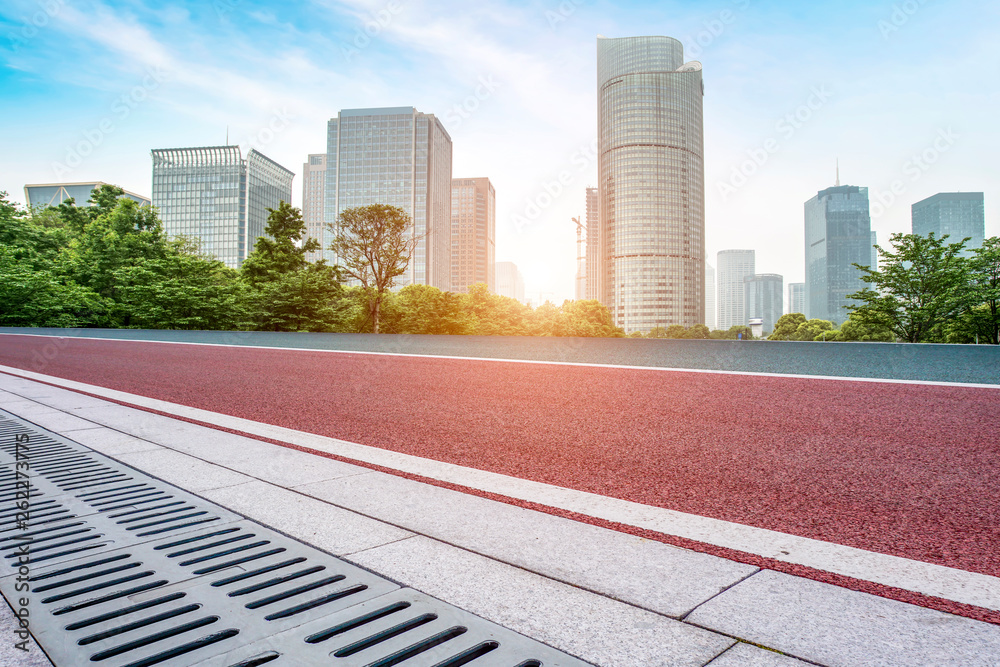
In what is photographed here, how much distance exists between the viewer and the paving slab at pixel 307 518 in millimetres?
3191

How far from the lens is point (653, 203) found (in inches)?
7092

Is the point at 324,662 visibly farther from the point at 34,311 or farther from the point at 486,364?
the point at 34,311

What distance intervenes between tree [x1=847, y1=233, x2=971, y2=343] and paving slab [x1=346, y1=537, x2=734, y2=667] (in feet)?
146

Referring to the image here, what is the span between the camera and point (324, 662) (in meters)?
2.06

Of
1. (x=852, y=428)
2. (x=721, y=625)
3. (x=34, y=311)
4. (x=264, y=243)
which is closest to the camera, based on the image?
(x=721, y=625)

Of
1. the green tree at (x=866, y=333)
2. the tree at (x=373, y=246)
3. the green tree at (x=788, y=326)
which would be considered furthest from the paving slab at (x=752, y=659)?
the green tree at (x=788, y=326)

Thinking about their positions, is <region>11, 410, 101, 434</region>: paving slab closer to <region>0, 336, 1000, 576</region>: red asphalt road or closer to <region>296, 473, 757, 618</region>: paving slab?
<region>0, 336, 1000, 576</region>: red asphalt road

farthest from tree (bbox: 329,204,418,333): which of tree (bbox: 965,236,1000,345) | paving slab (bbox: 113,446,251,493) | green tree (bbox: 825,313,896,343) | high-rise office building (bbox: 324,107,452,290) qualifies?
high-rise office building (bbox: 324,107,452,290)

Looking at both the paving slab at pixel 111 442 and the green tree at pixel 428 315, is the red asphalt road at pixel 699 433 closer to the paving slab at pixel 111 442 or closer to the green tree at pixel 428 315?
the paving slab at pixel 111 442

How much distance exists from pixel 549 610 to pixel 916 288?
4921cm

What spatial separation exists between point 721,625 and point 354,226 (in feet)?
177

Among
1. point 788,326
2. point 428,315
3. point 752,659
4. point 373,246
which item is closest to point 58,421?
point 752,659

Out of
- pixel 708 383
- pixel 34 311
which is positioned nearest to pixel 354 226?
pixel 34 311

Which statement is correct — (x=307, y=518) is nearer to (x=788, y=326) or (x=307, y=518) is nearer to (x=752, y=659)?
(x=752, y=659)
